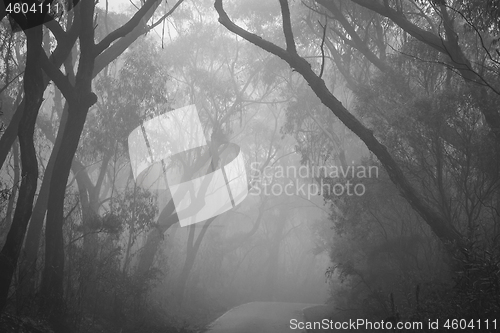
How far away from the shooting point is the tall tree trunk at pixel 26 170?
5.51m

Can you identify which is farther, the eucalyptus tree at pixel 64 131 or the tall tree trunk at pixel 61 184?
the tall tree trunk at pixel 61 184

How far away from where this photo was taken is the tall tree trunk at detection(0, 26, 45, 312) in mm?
→ 5512

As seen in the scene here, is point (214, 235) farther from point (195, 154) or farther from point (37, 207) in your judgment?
point (37, 207)

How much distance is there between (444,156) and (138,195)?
372 inches
